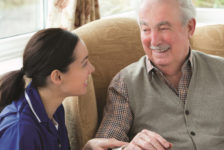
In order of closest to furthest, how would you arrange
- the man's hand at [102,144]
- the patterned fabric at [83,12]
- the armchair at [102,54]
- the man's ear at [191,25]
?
the man's hand at [102,144] < the armchair at [102,54] < the man's ear at [191,25] < the patterned fabric at [83,12]

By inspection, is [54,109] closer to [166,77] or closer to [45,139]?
[45,139]

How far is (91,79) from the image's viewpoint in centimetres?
167

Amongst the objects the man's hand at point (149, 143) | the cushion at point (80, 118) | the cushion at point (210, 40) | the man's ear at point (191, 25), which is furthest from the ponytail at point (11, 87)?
the cushion at point (210, 40)

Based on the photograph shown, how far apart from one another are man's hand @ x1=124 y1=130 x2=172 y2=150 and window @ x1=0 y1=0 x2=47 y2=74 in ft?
3.25

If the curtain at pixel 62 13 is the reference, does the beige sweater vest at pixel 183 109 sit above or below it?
below

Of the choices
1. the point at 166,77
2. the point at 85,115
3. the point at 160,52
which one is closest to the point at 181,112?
the point at 166,77

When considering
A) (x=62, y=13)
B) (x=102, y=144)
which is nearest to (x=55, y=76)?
(x=102, y=144)

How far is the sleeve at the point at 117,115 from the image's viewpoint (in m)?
1.60

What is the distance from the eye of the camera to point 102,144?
1.48 m

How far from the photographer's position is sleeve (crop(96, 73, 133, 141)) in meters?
1.60

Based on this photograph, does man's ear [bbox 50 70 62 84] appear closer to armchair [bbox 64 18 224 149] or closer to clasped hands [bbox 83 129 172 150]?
armchair [bbox 64 18 224 149]

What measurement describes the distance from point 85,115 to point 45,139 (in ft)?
0.91

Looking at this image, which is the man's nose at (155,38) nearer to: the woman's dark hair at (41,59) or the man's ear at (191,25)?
the man's ear at (191,25)

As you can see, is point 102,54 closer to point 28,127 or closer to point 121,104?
point 121,104
